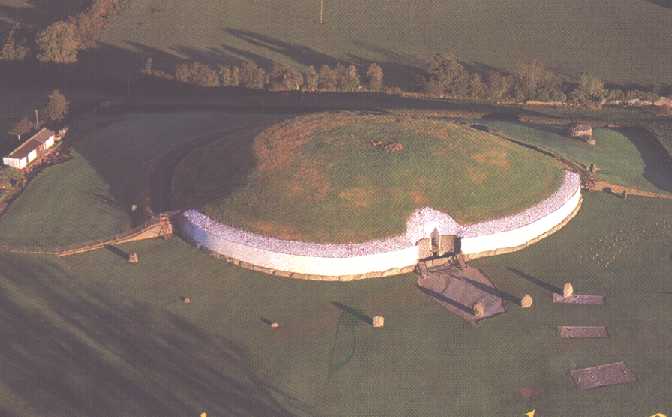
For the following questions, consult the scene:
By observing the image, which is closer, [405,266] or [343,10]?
[405,266]

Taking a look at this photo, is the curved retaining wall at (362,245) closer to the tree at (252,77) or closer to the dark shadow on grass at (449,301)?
the dark shadow on grass at (449,301)

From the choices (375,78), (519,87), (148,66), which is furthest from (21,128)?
(519,87)

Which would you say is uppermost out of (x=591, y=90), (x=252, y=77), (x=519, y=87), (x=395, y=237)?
(x=591, y=90)

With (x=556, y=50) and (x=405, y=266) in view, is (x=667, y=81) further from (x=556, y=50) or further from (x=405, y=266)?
(x=405, y=266)

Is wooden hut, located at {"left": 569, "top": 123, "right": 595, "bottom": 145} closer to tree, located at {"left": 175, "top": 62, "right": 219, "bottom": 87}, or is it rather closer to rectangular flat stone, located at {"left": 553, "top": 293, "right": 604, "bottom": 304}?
rectangular flat stone, located at {"left": 553, "top": 293, "right": 604, "bottom": 304}

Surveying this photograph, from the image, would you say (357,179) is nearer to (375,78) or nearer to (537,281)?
(537,281)

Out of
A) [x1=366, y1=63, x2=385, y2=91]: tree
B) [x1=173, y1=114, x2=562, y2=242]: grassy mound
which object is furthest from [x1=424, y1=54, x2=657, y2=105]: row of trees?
[x1=173, y1=114, x2=562, y2=242]: grassy mound

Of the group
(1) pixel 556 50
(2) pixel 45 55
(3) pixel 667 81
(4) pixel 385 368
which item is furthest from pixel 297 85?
(4) pixel 385 368
